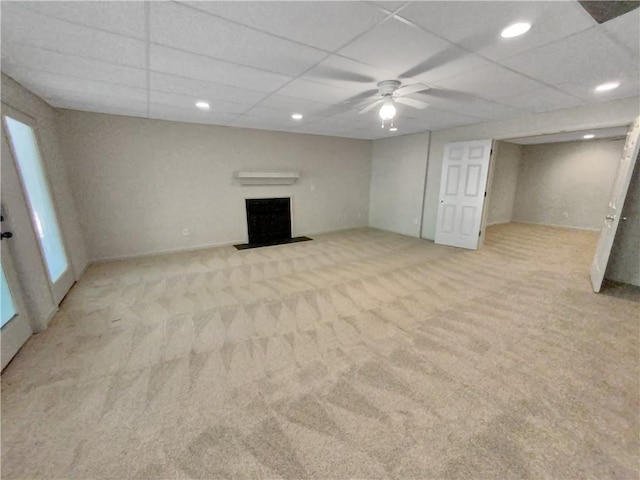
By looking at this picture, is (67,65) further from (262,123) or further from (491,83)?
(491,83)

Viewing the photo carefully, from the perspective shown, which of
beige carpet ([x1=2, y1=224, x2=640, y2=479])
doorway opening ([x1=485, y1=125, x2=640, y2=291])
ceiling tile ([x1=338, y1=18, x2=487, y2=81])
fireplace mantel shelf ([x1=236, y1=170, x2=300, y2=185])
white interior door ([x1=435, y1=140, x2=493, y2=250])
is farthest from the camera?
doorway opening ([x1=485, y1=125, x2=640, y2=291])

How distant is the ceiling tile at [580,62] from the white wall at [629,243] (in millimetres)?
1493

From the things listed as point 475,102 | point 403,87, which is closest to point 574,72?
point 475,102

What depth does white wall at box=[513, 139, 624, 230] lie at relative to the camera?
620cm

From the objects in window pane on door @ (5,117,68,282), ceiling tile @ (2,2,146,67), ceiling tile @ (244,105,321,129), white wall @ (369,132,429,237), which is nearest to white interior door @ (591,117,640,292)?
white wall @ (369,132,429,237)

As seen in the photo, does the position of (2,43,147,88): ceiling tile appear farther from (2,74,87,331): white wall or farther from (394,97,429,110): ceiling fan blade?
(394,97,429,110): ceiling fan blade

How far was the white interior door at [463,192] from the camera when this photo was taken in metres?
4.47

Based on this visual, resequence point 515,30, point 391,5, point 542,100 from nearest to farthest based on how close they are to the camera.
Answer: point 391,5 < point 515,30 < point 542,100

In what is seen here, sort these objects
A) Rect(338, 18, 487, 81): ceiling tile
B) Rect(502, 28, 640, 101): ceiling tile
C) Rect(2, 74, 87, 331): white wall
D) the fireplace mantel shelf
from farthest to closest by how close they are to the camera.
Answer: the fireplace mantel shelf
Rect(2, 74, 87, 331): white wall
Rect(502, 28, 640, 101): ceiling tile
Rect(338, 18, 487, 81): ceiling tile

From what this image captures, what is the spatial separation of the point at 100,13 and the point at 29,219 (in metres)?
2.11

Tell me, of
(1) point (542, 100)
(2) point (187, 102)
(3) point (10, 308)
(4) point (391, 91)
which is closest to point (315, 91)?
(4) point (391, 91)

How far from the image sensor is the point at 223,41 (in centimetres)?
173

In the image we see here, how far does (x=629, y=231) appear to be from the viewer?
10.8ft

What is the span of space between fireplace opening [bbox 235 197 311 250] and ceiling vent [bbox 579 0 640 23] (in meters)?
4.66
